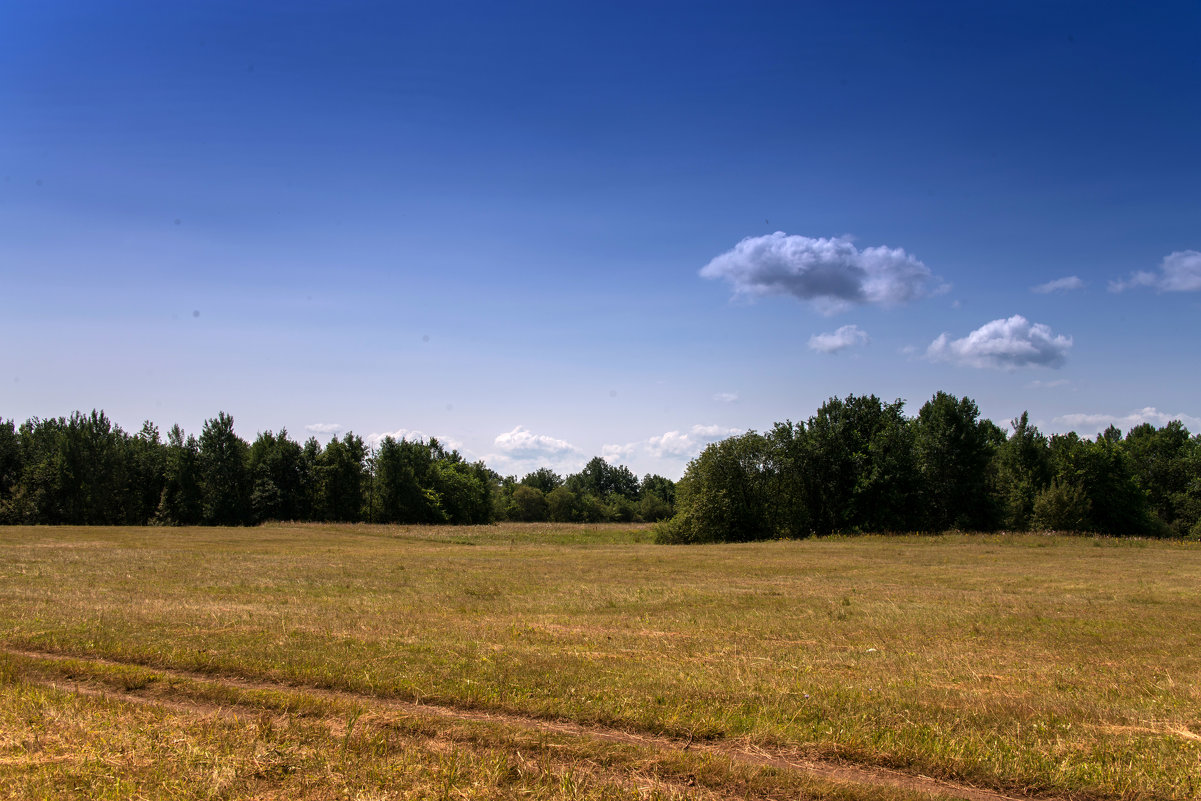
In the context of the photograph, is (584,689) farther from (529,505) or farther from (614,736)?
(529,505)

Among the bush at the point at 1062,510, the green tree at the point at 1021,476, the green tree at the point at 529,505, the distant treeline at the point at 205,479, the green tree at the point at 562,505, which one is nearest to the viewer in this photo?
the bush at the point at 1062,510

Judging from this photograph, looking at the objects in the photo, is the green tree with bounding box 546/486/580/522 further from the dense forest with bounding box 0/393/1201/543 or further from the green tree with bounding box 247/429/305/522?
the green tree with bounding box 247/429/305/522

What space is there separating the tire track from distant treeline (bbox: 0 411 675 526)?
90.4 m

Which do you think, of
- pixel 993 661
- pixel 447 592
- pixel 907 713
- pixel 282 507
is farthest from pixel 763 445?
pixel 282 507

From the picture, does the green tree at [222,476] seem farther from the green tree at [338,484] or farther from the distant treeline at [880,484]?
the distant treeline at [880,484]

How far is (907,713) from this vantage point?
9266mm

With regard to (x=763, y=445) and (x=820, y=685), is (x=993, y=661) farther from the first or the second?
(x=763, y=445)

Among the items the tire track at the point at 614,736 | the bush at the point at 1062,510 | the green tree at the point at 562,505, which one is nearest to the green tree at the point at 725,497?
the bush at the point at 1062,510

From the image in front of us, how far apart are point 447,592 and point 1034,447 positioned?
278 ft

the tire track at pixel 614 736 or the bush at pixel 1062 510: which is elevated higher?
the tire track at pixel 614 736

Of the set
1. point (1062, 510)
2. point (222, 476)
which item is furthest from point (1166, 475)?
point (222, 476)

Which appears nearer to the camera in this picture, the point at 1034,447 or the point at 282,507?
the point at 1034,447

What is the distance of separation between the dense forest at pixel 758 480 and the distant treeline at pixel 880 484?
15 cm

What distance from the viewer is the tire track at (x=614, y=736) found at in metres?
7.31
